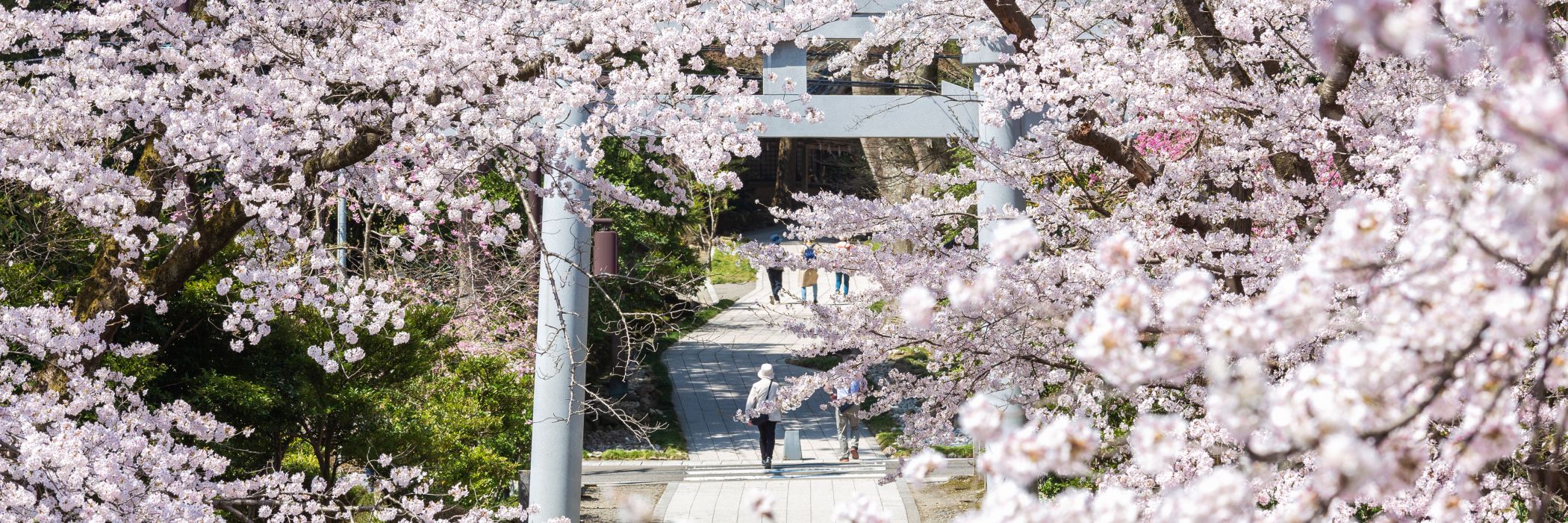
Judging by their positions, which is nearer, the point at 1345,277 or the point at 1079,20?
the point at 1345,277

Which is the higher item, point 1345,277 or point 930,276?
point 930,276

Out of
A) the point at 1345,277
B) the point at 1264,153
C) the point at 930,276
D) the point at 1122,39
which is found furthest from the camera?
the point at 930,276

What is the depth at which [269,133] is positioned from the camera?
521 centimetres

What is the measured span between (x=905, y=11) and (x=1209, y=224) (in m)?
3.19

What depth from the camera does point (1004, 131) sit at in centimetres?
876

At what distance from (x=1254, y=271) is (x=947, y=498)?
6.61m

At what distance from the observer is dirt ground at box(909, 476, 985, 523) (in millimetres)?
10883

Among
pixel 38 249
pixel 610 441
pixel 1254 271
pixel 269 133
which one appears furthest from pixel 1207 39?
pixel 610 441

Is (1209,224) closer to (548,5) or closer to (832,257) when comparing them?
(832,257)

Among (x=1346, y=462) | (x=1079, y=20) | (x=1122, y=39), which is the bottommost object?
(x=1346, y=462)

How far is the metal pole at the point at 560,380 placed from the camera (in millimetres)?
6320

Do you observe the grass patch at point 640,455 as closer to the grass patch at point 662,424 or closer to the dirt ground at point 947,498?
the grass patch at point 662,424

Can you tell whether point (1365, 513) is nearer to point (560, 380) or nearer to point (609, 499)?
point (560, 380)

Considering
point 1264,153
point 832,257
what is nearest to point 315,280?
point 832,257
